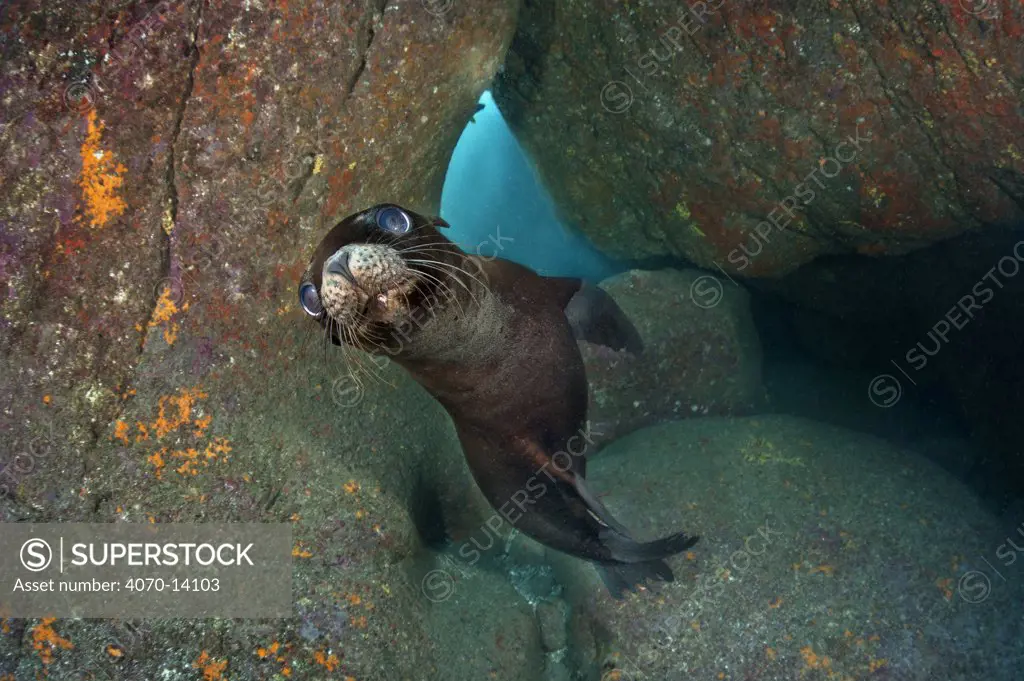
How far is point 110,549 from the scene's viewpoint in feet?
9.60

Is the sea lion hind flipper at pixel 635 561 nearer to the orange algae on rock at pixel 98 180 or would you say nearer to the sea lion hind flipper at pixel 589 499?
the sea lion hind flipper at pixel 589 499

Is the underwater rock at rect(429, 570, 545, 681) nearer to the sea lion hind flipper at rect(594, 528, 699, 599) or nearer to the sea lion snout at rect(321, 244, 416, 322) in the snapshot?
the sea lion hind flipper at rect(594, 528, 699, 599)

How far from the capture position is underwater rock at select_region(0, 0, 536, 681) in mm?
2820

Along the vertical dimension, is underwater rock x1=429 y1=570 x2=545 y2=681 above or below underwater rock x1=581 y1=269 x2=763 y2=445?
below

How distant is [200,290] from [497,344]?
1671mm

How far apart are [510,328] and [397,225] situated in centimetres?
100

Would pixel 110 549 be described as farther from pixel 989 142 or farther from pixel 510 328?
pixel 989 142

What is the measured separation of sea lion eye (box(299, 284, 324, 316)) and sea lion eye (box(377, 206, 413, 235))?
0.38 metres

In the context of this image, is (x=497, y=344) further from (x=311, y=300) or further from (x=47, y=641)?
(x=47, y=641)

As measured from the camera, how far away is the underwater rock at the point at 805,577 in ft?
12.3

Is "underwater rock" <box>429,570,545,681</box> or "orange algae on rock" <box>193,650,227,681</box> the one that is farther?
"underwater rock" <box>429,570,545,681</box>

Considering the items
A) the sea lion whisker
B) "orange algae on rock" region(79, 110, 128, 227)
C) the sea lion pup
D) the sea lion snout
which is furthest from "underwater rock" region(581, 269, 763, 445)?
"orange algae on rock" region(79, 110, 128, 227)

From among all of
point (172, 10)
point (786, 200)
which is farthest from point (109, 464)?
point (786, 200)

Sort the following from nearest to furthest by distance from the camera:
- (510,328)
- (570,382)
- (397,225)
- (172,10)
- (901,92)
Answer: (397,225)
(172,10)
(510,328)
(570,382)
(901,92)
